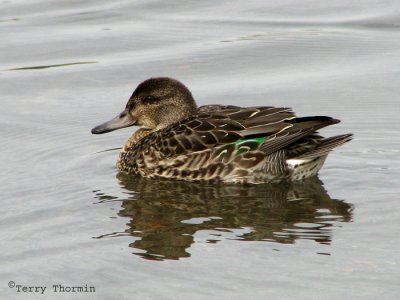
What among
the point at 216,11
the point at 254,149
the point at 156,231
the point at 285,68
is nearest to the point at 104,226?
the point at 156,231

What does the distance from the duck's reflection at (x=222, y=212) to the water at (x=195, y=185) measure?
20mm

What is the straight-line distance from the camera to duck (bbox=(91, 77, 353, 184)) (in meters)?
10.4

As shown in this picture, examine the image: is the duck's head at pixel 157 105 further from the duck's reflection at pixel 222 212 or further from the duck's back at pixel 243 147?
the duck's reflection at pixel 222 212

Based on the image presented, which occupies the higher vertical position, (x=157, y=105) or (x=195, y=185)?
(x=157, y=105)

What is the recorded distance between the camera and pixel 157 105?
1153 centimetres

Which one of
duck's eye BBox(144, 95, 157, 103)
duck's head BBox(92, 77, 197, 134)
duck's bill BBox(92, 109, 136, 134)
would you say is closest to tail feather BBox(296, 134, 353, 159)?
duck's head BBox(92, 77, 197, 134)

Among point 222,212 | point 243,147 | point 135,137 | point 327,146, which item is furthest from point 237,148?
point 135,137

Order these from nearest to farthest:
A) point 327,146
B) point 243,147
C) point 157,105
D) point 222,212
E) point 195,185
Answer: point 222,212
point 327,146
point 243,147
point 195,185
point 157,105

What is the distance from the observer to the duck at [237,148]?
10391 millimetres

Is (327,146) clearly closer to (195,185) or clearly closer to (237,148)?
(237,148)

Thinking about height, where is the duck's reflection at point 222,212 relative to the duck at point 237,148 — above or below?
below

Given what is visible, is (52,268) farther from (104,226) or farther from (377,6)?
(377,6)

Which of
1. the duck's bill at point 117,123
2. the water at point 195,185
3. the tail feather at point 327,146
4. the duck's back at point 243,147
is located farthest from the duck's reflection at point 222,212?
the duck's bill at point 117,123

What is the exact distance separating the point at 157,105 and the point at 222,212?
7.63 feet
